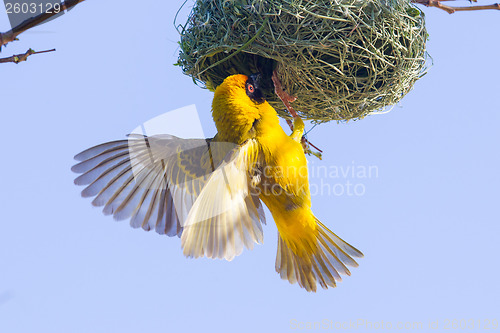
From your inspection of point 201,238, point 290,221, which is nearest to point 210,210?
point 201,238

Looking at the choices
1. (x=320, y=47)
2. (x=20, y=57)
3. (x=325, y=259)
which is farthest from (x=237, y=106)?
(x=20, y=57)

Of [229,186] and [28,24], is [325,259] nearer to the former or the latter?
[229,186]

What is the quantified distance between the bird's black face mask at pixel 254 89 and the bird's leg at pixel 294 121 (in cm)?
8

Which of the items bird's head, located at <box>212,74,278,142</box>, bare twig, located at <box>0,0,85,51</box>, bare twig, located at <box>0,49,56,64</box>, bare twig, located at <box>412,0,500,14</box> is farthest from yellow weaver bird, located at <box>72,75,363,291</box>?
bare twig, located at <box>0,0,85,51</box>

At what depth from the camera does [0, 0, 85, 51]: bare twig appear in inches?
31.3

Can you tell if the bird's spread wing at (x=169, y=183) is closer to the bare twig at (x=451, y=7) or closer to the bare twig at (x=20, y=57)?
the bare twig at (x=451, y=7)

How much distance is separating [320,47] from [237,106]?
490 mm

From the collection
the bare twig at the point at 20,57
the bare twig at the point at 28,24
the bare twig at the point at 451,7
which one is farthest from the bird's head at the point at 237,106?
the bare twig at the point at 28,24

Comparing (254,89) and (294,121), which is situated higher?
(254,89)

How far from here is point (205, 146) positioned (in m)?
2.79

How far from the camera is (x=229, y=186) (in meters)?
2.35

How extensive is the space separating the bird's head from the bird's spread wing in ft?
0.25

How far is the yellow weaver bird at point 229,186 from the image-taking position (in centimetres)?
235

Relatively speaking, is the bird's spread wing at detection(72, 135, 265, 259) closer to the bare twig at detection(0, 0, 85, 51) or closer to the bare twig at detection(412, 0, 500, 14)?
the bare twig at detection(412, 0, 500, 14)
